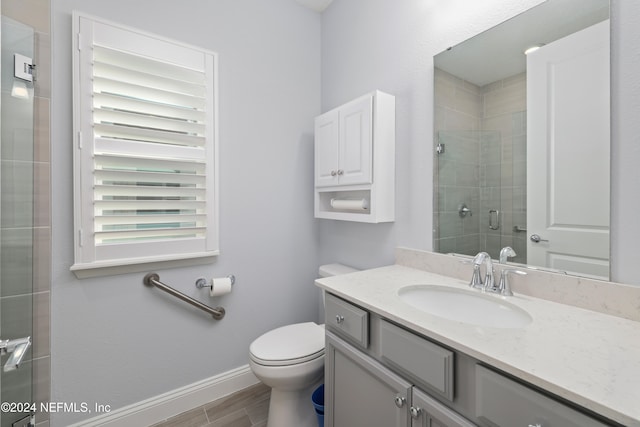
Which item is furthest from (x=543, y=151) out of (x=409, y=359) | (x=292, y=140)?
Answer: (x=292, y=140)

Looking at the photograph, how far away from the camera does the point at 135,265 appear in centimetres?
149

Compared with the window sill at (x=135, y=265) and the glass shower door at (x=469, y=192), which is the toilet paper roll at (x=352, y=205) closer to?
the glass shower door at (x=469, y=192)

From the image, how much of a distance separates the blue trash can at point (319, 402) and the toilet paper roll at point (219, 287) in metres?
0.77

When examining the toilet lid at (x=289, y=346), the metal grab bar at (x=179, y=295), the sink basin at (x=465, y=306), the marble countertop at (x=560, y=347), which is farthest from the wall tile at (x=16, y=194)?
the sink basin at (x=465, y=306)

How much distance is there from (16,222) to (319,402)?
64.1 inches

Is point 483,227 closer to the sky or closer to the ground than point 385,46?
closer to the ground

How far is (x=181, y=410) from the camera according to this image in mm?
1611

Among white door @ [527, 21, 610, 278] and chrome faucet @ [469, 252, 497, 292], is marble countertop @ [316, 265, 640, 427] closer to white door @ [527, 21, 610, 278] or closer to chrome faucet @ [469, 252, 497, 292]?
chrome faucet @ [469, 252, 497, 292]

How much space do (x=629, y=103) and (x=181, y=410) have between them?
2478 mm

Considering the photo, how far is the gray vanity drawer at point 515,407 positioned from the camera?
53 cm

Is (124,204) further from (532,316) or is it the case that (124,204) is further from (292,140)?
(532,316)

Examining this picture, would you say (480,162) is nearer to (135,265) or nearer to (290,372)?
(290,372)

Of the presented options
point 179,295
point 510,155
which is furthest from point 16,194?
point 510,155

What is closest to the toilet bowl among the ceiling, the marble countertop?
the marble countertop
